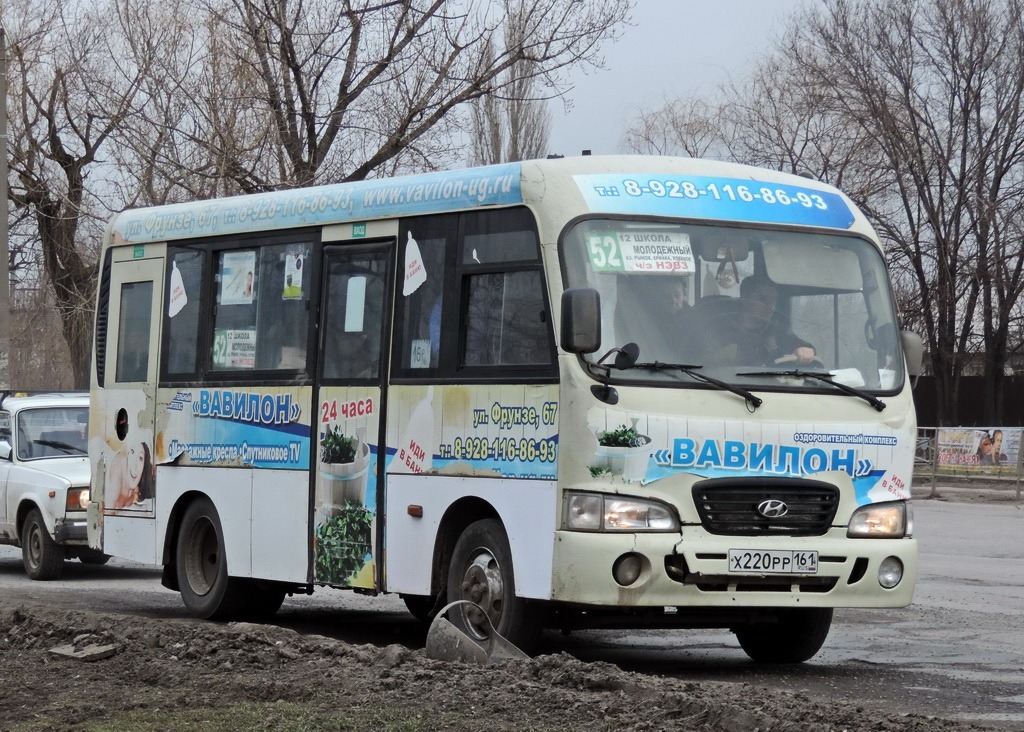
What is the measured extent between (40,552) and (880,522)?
31.9ft

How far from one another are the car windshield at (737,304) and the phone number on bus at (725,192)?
8.3 inches

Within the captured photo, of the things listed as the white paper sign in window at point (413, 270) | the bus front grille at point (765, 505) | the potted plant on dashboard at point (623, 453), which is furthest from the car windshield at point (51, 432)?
the bus front grille at point (765, 505)

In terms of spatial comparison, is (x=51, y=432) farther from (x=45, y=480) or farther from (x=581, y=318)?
(x=581, y=318)

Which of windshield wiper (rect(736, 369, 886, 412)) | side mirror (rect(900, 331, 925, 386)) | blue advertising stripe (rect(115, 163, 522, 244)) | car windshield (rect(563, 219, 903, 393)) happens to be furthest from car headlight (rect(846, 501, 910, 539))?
blue advertising stripe (rect(115, 163, 522, 244))

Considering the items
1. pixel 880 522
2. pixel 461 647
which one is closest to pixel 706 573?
pixel 880 522

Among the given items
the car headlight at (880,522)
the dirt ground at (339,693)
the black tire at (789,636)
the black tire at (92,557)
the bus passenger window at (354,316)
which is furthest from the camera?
the black tire at (92,557)

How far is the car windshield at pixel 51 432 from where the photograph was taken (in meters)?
17.4

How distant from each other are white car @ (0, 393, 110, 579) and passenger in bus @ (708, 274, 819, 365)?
887 centimetres

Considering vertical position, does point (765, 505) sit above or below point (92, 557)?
above

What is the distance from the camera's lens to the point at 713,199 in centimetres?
941

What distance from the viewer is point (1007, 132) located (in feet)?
135

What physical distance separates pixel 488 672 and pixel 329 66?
738 inches

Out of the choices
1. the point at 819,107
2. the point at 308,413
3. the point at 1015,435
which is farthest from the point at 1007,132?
the point at 308,413

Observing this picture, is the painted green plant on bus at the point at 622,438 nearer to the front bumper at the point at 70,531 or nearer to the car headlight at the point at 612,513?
the car headlight at the point at 612,513
